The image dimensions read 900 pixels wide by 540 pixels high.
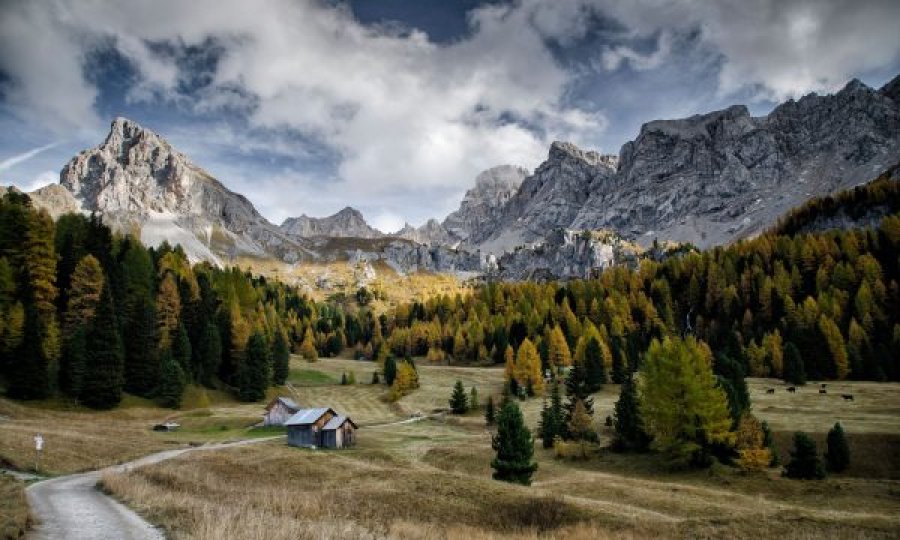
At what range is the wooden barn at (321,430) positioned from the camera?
62.8 m

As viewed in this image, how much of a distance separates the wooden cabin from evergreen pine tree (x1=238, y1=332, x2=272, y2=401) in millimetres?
29570

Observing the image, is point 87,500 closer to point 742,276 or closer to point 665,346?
point 665,346

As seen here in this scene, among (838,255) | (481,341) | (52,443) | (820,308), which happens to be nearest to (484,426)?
(52,443)

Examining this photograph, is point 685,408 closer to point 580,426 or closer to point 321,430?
point 580,426

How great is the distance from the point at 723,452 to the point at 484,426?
34.7 metres

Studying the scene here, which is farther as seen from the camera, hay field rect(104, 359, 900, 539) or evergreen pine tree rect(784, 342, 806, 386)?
evergreen pine tree rect(784, 342, 806, 386)

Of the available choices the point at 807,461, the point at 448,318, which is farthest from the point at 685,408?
the point at 448,318

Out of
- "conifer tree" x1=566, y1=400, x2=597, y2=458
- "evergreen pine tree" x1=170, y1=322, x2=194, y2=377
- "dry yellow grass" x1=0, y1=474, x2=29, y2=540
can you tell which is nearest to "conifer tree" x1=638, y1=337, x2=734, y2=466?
"conifer tree" x1=566, y1=400, x2=597, y2=458

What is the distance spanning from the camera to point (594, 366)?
95000 millimetres

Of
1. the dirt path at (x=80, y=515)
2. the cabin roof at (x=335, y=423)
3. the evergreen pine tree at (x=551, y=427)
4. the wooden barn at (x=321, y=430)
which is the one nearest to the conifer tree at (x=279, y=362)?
the wooden barn at (x=321, y=430)

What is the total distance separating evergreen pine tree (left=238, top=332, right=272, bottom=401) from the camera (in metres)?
88.1

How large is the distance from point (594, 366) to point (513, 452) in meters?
60.3

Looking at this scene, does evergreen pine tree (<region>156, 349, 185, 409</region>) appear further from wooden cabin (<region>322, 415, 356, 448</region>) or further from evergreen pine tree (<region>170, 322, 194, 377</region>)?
wooden cabin (<region>322, 415, 356, 448</region>)

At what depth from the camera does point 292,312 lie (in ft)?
604
